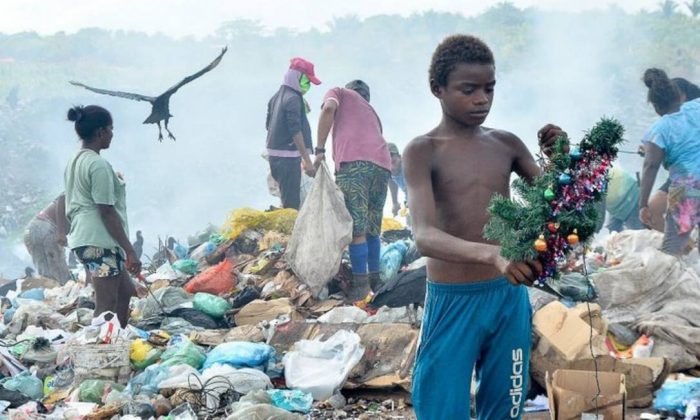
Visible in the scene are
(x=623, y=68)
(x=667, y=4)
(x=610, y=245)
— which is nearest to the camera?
(x=610, y=245)

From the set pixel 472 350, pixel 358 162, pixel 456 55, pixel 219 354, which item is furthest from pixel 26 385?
pixel 456 55

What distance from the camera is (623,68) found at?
69.5 feet

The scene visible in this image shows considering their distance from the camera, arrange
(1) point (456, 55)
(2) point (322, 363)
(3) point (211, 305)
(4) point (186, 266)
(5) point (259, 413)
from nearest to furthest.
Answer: (1) point (456, 55)
(5) point (259, 413)
(2) point (322, 363)
(3) point (211, 305)
(4) point (186, 266)

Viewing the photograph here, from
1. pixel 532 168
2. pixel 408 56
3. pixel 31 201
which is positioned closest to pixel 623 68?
pixel 408 56

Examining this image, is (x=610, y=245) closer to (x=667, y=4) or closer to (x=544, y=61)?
(x=544, y=61)

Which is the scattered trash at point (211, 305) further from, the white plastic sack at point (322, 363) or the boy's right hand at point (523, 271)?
the boy's right hand at point (523, 271)

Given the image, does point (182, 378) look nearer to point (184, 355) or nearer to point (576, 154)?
point (184, 355)

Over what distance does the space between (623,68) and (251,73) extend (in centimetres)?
1091

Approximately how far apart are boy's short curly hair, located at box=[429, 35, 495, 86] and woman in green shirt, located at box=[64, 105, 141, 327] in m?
3.23

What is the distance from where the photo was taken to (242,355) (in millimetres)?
5191

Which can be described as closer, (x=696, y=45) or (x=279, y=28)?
(x=696, y=45)

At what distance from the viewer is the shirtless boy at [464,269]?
2.77m

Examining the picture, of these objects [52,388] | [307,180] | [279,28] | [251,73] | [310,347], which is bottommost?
[52,388]

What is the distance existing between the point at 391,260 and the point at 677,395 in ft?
12.1
